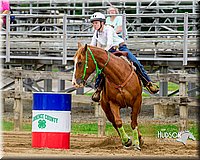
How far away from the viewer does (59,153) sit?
1219cm

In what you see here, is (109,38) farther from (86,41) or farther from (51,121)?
(86,41)

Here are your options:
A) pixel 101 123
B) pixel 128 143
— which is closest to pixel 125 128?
pixel 101 123

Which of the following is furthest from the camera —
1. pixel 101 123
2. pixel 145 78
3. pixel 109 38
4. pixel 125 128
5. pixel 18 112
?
pixel 125 128

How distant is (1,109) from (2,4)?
324cm

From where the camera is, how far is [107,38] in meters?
13.2

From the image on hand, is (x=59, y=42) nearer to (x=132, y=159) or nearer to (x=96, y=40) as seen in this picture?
(x=96, y=40)

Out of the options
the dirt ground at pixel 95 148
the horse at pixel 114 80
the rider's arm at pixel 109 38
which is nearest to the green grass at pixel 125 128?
the dirt ground at pixel 95 148

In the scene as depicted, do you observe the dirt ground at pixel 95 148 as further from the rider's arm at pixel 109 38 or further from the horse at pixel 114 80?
the rider's arm at pixel 109 38

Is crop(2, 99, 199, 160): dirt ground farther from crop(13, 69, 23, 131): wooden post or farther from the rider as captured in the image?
the rider

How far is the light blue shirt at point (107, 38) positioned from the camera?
1316 centimetres

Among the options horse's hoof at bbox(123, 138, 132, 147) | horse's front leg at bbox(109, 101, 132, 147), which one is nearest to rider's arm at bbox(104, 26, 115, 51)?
horse's front leg at bbox(109, 101, 132, 147)

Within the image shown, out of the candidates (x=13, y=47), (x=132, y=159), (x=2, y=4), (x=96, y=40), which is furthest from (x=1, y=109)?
(x=132, y=159)

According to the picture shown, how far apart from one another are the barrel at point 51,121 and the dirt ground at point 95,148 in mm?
266

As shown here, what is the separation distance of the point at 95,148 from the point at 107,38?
2034 millimetres
